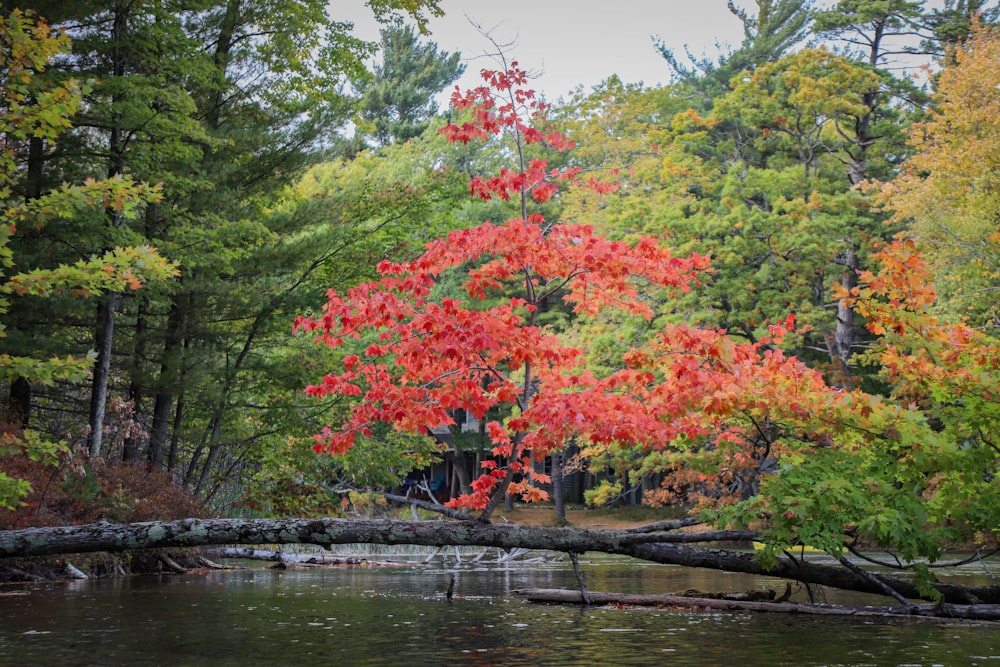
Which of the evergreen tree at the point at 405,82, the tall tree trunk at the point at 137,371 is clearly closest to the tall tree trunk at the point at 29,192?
the tall tree trunk at the point at 137,371

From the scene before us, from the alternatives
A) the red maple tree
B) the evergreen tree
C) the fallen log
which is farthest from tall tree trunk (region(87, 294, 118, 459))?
the evergreen tree

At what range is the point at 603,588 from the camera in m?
14.5

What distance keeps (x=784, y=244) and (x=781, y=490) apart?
60.9 feet

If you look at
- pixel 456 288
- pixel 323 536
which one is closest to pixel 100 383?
pixel 323 536

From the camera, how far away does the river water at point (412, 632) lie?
25.0ft

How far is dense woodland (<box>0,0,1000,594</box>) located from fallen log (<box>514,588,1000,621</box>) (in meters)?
0.91

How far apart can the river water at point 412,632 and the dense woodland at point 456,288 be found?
1003 mm

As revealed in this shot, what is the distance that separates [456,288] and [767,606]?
2682cm

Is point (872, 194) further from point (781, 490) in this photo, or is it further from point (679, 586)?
point (781, 490)

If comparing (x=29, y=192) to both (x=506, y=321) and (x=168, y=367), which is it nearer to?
(x=168, y=367)

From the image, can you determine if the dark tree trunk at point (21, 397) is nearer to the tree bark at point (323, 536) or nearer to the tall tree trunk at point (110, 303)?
the tall tree trunk at point (110, 303)

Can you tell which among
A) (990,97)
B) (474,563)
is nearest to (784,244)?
(990,97)

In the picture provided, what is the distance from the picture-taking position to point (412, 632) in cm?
933

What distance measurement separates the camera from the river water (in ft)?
25.0
